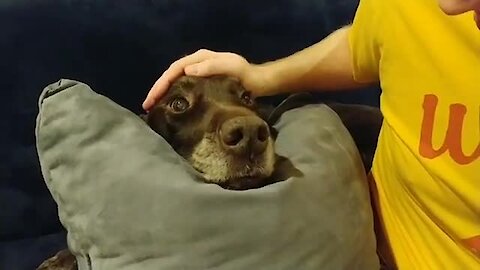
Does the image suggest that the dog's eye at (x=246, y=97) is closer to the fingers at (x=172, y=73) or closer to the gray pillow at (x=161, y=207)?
the fingers at (x=172, y=73)

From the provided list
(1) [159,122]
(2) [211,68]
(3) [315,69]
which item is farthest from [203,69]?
(3) [315,69]

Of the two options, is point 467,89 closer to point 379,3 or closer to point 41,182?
point 379,3

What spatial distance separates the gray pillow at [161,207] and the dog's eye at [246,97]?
24cm

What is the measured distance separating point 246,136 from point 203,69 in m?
0.24

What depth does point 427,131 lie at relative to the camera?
1349mm

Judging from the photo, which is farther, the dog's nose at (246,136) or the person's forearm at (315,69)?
the person's forearm at (315,69)

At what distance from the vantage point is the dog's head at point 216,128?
4.39ft

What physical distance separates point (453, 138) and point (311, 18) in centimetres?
64

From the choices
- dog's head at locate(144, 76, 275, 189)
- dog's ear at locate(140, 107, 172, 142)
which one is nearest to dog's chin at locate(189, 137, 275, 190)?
dog's head at locate(144, 76, 275, 189)

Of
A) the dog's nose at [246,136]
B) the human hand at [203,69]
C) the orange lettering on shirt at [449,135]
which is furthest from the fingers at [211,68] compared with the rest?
the orange lettering on shirt at [449,135]

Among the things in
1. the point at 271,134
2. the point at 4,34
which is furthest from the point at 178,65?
the point at 4,34

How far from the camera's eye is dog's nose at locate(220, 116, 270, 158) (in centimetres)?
132

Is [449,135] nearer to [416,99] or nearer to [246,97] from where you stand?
[416,99]

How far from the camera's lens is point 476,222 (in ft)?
4.19
